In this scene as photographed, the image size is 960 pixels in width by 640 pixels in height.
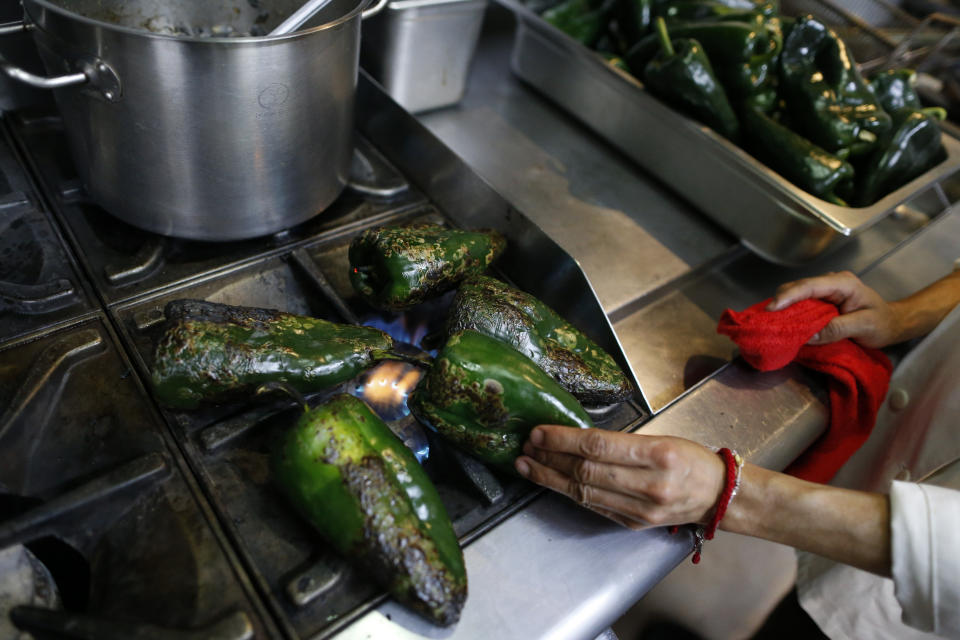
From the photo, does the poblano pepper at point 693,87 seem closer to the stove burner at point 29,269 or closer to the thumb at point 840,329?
the thumb at point 840,329

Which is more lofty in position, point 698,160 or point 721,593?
point 698,160

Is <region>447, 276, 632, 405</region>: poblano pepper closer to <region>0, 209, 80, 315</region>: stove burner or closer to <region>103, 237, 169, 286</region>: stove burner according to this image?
<region>103, 237, 169, 286</region>: stove burner

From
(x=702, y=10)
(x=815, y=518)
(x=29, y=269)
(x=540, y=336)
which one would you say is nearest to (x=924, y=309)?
(x=815, y=518)

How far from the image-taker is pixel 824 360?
1.16 meters

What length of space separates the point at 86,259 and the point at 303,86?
488mm

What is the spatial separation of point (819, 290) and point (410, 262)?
780 mm

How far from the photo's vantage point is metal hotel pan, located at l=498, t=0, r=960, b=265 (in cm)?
131

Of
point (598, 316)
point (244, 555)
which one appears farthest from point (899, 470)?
point (244, 555)

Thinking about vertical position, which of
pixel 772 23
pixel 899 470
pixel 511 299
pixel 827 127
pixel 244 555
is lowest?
pixel 899 470

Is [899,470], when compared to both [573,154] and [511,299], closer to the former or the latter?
[511,299]

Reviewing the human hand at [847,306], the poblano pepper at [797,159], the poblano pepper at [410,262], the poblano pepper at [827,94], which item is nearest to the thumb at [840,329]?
the human hand at [847,306]

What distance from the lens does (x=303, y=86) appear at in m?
0.93

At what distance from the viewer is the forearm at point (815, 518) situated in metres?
0.84

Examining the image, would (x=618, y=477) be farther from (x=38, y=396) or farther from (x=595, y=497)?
(x=38, y=396)
